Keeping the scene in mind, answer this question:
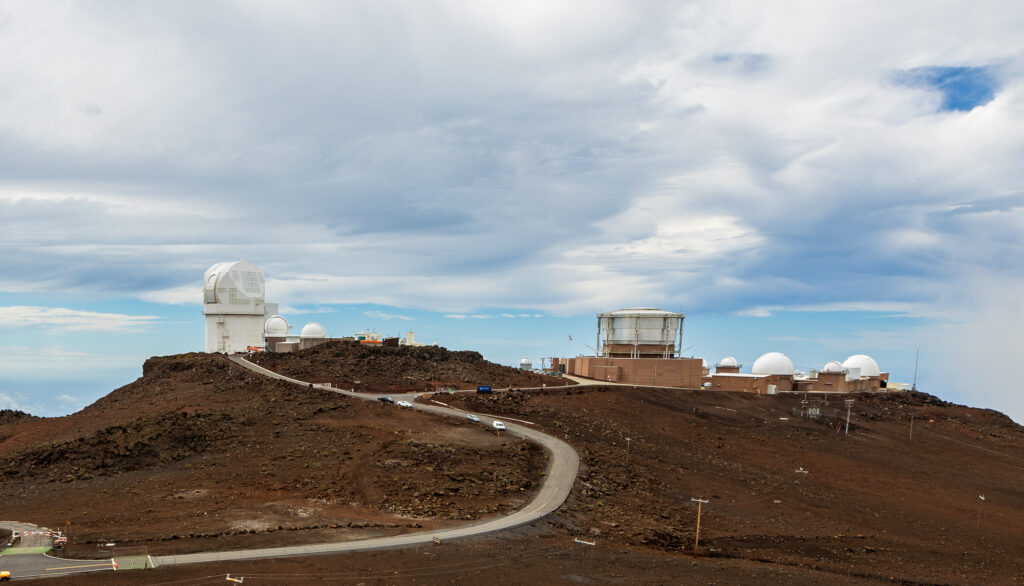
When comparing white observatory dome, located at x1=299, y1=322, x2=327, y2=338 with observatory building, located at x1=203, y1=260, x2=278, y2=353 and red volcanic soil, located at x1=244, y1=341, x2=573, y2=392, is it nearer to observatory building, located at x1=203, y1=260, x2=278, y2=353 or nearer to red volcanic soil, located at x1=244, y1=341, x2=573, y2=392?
observatory building, located at x1=203, y1=260, x2=278, y2=353

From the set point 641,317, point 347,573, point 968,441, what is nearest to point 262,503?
point 347,573

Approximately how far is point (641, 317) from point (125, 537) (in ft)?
201

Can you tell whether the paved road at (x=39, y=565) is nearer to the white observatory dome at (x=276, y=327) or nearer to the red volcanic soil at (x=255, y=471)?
the red volcanic soil at (x=255, y=471)

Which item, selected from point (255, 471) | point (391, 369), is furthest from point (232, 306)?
point (255, 471)

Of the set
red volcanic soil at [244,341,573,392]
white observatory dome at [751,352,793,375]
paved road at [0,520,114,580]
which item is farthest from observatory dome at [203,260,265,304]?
→ white observatory dome at [751,352,793,375]

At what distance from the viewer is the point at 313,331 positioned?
267 ft

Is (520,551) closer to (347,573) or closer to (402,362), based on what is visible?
(347,573)

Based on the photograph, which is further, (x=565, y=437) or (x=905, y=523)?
(x=565, y=437)

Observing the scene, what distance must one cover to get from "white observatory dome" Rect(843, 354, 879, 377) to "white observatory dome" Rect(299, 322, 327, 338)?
74979 mm

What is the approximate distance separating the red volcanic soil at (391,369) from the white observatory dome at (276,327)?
15.0 meters

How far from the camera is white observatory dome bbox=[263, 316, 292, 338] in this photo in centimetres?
8081

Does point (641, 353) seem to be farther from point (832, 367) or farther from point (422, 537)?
point (422, 537)

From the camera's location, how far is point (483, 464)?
113ft

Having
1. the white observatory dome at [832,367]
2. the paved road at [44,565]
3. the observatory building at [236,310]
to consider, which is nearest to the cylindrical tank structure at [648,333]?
the white observatory dome at [832,367]
